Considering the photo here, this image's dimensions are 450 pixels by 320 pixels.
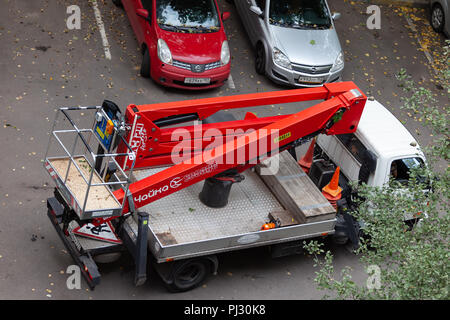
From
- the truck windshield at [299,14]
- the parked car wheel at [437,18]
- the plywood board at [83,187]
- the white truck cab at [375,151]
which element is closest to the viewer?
the plywood board at [83,187]

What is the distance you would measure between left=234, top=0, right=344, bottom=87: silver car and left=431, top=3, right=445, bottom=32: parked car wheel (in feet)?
13.4

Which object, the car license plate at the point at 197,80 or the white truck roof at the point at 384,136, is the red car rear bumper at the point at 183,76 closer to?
the car license plate at the point at 197,80

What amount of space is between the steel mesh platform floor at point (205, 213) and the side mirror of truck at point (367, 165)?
1446 millimetres

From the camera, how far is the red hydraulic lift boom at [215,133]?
30.6 ft

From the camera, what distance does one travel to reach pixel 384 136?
35.8 ft

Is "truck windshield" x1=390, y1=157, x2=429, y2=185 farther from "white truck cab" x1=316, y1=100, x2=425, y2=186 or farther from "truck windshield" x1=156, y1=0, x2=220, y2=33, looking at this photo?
"truck windshield" x1=156, y1=0, x2=220, y2=33

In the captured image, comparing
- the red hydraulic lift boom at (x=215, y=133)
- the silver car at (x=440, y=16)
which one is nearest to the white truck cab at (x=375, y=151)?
the red hydraulic lift boom at (x=215, y=133)

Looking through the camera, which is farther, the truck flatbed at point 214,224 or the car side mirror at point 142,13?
the car side mirror at point 142,13

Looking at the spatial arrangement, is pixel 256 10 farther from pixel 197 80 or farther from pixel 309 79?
pixel 197 80

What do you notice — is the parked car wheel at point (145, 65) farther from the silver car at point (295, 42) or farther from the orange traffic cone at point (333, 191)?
the orange traffic cone at point (333, 191)

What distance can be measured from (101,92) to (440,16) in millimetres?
9806

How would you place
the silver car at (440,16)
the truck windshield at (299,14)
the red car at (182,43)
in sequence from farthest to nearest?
the silver car at (440,16) → the truck windshield at (299,14) → the red car at (182,43)

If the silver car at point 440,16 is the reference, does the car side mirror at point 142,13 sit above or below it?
above

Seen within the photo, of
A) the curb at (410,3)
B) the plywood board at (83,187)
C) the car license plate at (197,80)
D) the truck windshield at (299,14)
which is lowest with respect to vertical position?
the curb at (410,3)
